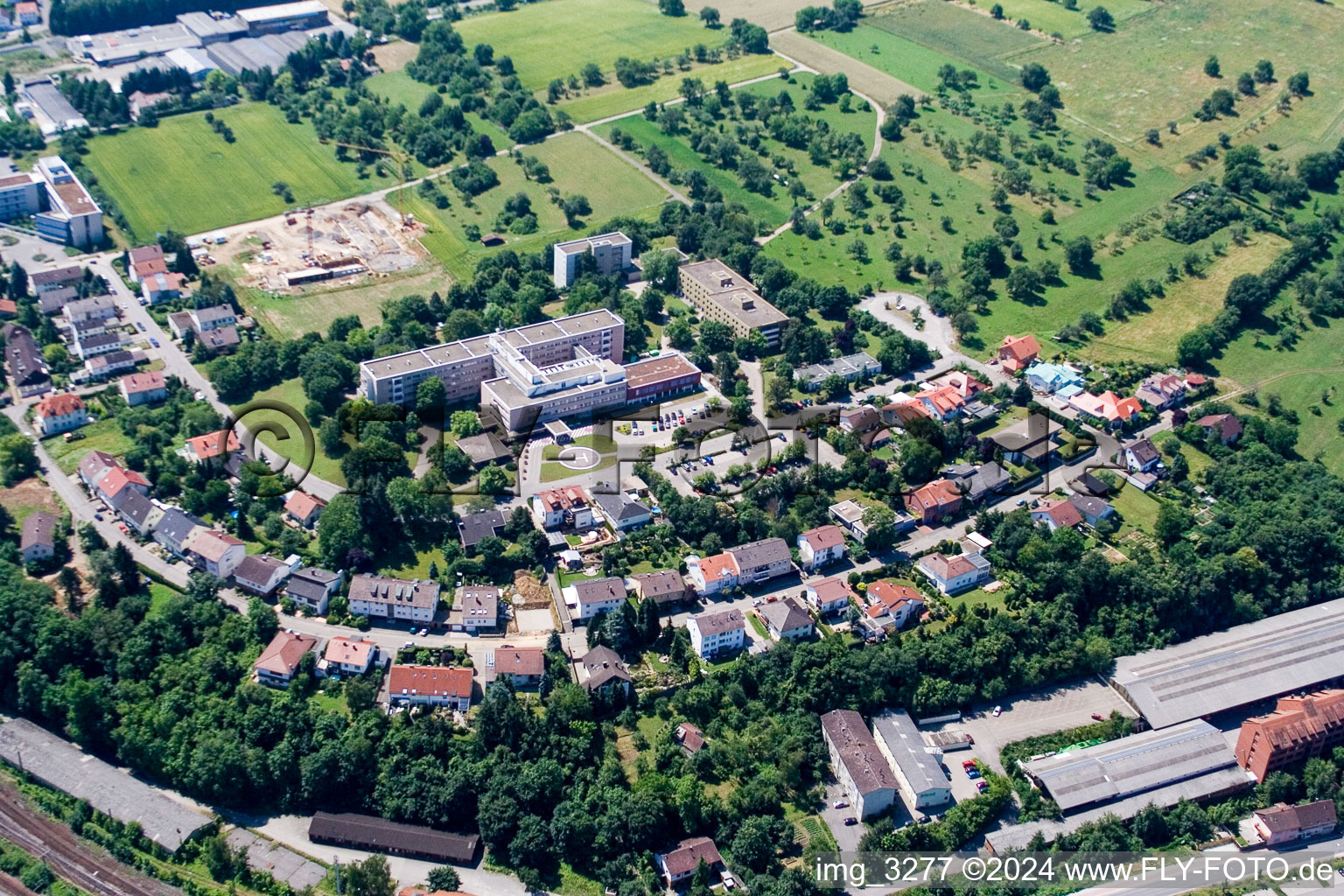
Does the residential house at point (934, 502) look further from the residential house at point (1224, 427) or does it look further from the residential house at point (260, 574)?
the residential house at point (260, 574)

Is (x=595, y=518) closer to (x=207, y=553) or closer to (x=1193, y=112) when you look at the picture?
(x=207, y=553)

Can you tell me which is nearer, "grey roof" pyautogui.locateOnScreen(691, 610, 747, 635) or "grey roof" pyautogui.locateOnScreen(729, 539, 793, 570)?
"grey roof" pyautogui.locateOnScreen(691, 610, 747, 635)

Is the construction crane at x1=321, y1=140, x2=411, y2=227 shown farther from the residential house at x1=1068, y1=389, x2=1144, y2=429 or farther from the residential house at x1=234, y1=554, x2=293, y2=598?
the residential house at x1=1068, y1=389, x2=1144, y2=429

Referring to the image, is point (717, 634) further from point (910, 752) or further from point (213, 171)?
point (213, 171)

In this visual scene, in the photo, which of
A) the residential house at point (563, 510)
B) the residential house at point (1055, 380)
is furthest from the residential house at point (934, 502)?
the residential house at point (563, 510)

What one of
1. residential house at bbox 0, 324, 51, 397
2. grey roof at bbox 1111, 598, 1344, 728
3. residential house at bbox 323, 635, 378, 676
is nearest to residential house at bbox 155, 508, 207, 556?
residential house at bbox 323, 635, 378, 676
